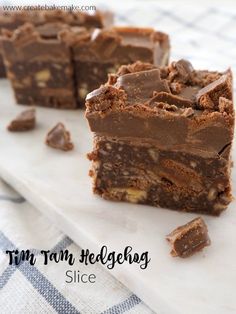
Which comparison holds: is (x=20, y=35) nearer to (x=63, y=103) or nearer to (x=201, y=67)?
(x=63, y=103)

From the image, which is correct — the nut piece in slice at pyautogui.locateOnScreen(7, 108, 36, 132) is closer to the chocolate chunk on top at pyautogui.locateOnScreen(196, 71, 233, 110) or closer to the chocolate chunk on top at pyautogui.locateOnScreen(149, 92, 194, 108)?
the chocolate chunk on top at pyautogui.locateOnScreen(149, 92, 194, 108)

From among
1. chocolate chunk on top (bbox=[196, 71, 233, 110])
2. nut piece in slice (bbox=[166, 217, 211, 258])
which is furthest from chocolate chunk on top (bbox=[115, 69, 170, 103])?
nut piece in slice (bbox=[166, 217, 211, 258])

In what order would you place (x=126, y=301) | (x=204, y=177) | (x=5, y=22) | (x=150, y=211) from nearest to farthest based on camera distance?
(x=126, y=301), (x=204, y=177), (x=150, y=211), (x=5, y=22)

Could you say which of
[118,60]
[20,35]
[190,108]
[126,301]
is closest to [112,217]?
[126,301]

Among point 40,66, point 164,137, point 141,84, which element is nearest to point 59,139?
point 40,66

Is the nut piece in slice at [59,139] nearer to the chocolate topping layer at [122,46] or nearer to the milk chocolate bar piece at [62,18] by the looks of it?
the chocolate topping layer at [122,46]

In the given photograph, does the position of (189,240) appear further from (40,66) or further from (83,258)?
(40,66)
